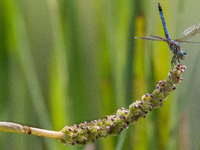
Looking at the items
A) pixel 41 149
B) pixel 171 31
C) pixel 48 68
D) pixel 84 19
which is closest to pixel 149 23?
pixel 171 31

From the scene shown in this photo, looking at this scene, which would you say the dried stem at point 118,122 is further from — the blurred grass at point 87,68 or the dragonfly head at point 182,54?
the blurred grass at point 87,68

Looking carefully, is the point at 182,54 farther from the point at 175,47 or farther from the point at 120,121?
the point at 120,121

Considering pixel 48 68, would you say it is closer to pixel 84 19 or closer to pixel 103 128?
pixel 84 19

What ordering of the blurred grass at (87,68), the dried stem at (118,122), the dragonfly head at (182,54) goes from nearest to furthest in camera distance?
the dried stem at (118,122)
the dragonfly head at (182,54)
the blurred grass at (87,68)

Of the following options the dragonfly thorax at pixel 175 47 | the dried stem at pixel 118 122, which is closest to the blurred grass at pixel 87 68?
the dragonfly thorax at pixel 175 47

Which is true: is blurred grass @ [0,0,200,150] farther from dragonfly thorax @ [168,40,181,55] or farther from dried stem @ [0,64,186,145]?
dried stem @ [0,64,186,145]

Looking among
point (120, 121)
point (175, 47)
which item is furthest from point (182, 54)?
point (120, 121)

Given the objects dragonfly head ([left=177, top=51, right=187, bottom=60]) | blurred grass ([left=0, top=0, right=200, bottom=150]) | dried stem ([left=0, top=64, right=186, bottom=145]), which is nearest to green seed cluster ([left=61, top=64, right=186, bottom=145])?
dried stem ([left=0, top=64, right=186, bottom=145])
